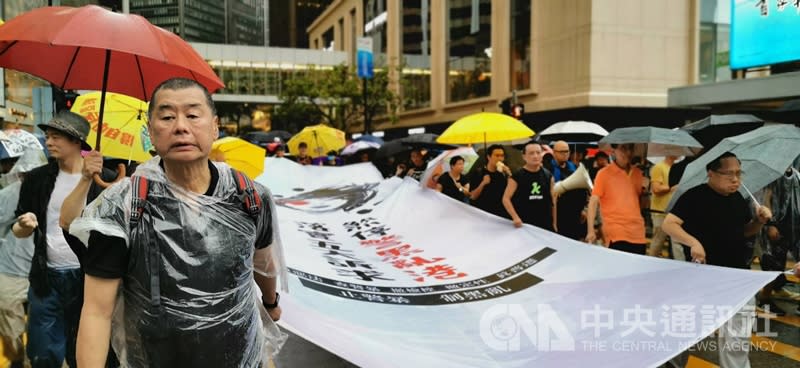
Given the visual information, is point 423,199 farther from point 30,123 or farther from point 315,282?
point 30,123

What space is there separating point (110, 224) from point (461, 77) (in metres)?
39.6

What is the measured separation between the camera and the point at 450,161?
9.47 m

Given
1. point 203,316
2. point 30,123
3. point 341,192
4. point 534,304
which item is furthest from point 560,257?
point 30,123

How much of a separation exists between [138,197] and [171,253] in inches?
8.6

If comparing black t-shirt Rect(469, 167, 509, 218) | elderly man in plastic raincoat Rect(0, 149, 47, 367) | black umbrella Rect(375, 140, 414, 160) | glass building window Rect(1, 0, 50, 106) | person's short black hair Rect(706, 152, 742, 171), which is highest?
glass building window Rect(1, 0, 50, 106)

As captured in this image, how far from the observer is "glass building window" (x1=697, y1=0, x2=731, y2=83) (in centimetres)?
2694

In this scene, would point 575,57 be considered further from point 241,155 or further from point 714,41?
point 241,155

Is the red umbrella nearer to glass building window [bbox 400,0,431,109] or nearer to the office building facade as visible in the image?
the office building facade

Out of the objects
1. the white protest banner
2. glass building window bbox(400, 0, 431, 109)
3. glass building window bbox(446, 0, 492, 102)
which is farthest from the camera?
glass building window bbox(400, 0, 431, 109)

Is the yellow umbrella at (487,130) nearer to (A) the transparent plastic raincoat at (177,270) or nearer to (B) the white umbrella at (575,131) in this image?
(B) the white umbrella at (575,131)

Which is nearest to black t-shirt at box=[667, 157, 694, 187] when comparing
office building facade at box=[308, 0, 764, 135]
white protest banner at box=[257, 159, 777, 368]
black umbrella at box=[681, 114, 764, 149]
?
black umbrella at box=[681, 114, 764, 149]

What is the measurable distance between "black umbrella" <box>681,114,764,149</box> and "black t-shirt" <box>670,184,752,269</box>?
5.67 meters

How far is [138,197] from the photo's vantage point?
2135 millimetres

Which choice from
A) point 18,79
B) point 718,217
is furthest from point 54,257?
point 18,79
